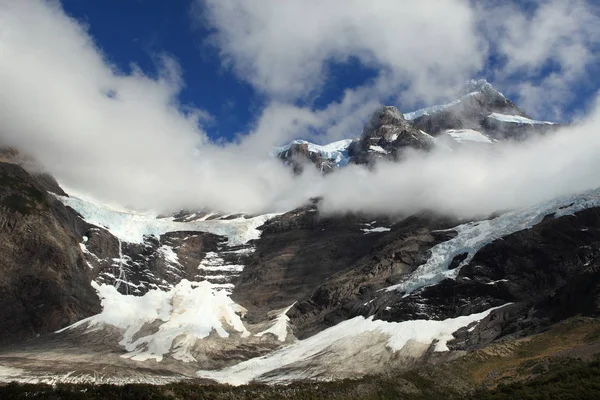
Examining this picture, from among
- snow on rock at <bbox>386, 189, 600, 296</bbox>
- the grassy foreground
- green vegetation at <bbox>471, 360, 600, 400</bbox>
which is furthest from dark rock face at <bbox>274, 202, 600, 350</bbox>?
green vegetation at <bbox>471, 360, 600, 400</bbox>

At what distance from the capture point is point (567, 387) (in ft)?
182

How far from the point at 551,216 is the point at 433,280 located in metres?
44.2

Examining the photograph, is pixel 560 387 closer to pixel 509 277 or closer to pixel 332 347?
pixel 332 347

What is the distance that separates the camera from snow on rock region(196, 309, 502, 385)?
139 meters

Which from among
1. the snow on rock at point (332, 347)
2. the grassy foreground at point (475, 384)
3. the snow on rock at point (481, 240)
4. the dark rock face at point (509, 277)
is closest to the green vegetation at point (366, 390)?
the grassy foreground at point (475, 384)

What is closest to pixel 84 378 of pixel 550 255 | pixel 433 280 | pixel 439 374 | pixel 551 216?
pixel 439 374

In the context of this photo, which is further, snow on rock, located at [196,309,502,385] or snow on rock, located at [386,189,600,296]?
snow on rock, located at [386,189,600,296]

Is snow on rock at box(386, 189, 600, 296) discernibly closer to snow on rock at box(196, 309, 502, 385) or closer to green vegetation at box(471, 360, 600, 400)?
snow on rock at box(196, 309, 502, 385)

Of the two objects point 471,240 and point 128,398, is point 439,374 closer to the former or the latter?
point 128,398

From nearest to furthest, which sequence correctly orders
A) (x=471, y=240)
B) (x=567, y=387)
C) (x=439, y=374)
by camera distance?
(x=567, y=387) → (x=439, y=374) → (x=471, y=240)

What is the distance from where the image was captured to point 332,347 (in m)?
155

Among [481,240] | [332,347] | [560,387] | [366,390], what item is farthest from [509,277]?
[560,387]

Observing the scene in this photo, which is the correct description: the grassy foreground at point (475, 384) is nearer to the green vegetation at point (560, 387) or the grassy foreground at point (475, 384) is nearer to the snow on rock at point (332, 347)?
the green vegetation at point (560, 387)

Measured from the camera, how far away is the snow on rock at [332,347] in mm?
139000
